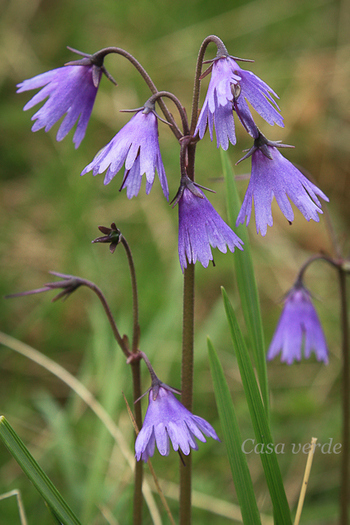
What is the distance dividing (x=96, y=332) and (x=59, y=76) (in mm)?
1626

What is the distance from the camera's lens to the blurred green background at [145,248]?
8.40ft

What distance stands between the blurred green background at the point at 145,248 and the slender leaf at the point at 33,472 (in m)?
0.68

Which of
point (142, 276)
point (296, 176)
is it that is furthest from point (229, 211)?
point (142, 276)

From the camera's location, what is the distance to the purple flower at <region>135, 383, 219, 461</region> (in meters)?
1.38

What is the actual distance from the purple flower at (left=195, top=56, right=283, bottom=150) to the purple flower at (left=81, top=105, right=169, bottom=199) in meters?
0.14

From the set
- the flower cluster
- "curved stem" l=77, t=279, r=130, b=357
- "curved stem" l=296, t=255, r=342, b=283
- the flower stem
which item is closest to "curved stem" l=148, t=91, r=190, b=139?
the flower cluster

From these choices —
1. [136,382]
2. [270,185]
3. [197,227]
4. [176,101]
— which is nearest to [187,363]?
[136,382]

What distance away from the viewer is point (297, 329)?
2211mm

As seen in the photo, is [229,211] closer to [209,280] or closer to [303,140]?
[209,280]

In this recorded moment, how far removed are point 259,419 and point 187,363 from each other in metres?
0.26

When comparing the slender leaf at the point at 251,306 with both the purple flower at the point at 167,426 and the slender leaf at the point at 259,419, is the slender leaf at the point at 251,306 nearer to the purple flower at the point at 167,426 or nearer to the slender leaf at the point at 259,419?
the slender leaf at the point at 259,419

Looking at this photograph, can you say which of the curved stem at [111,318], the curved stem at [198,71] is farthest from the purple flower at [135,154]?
the curved stem at [111,318]

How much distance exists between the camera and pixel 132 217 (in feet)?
14.3

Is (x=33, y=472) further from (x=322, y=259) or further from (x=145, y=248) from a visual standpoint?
(x=145, y=248)
